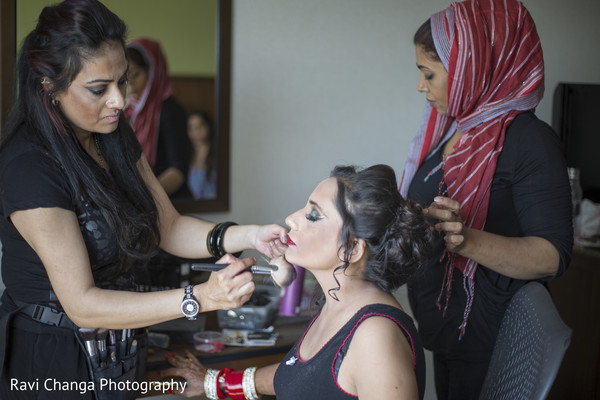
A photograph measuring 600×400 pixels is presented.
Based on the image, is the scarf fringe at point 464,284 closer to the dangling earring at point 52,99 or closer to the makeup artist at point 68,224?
the makeup artist at point 68,224

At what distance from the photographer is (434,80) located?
5.50 ft

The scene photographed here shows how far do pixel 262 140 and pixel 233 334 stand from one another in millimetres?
937

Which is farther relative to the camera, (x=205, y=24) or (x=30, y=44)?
(x=205, y=24)

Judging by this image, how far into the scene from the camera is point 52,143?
1.33 m

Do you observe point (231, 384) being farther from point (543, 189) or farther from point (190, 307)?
point (543, 189)

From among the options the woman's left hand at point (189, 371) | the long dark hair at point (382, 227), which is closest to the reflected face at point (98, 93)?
the long dark hair at point (382, 227)

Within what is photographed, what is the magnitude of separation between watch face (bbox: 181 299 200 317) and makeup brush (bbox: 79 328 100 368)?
252 mm

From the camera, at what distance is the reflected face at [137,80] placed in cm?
222

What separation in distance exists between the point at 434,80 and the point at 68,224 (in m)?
1.02

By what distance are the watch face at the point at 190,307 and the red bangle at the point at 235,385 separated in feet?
1.20

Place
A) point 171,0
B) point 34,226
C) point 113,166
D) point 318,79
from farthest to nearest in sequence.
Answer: point 318,79, point 171,0, point 113,166, point 34,226

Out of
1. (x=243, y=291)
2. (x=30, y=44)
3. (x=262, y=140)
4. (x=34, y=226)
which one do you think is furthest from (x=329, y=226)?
(x=262, y=140)

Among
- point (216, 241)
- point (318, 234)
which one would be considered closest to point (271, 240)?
point (216, 241)

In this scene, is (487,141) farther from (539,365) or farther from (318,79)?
(318,79)
